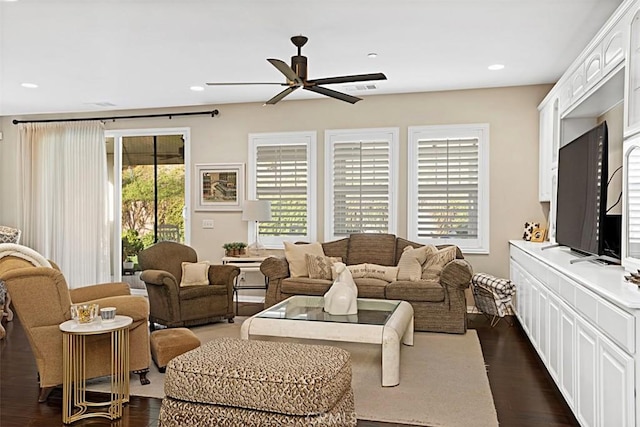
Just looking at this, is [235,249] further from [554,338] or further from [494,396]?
[554,338]

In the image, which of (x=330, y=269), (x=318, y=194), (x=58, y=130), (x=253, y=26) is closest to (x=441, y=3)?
(x=253, y=26)

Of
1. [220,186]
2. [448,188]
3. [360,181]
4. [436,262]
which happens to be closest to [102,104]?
[220,186]

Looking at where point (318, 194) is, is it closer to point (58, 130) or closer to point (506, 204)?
point (506, 204)

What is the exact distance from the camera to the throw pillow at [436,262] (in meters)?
5.71

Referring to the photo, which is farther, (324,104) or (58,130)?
(58,130)

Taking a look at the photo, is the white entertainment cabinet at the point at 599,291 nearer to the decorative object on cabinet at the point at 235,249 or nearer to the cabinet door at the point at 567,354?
the cabinet door at the point at 567,354

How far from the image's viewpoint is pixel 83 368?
11.1 feet

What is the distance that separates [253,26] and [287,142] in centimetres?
296

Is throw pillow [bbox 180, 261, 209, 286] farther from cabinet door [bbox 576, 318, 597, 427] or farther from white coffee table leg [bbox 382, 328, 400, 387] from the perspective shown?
cabinet door [bbox 576, 318, 597, 427]

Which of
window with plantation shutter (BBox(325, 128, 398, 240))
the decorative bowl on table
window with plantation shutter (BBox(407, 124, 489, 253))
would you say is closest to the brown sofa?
window with plantation shutter (BBox(407, 124, 489, 253))

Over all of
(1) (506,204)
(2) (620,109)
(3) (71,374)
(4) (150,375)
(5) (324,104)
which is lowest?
(4) (150,375)

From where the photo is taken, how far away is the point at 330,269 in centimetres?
600

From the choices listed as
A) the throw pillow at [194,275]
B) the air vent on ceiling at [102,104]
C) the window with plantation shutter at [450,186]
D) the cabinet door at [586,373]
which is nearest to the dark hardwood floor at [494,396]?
the cabinet door at [586,373]

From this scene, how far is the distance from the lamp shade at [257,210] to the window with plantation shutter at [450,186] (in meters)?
1.83
